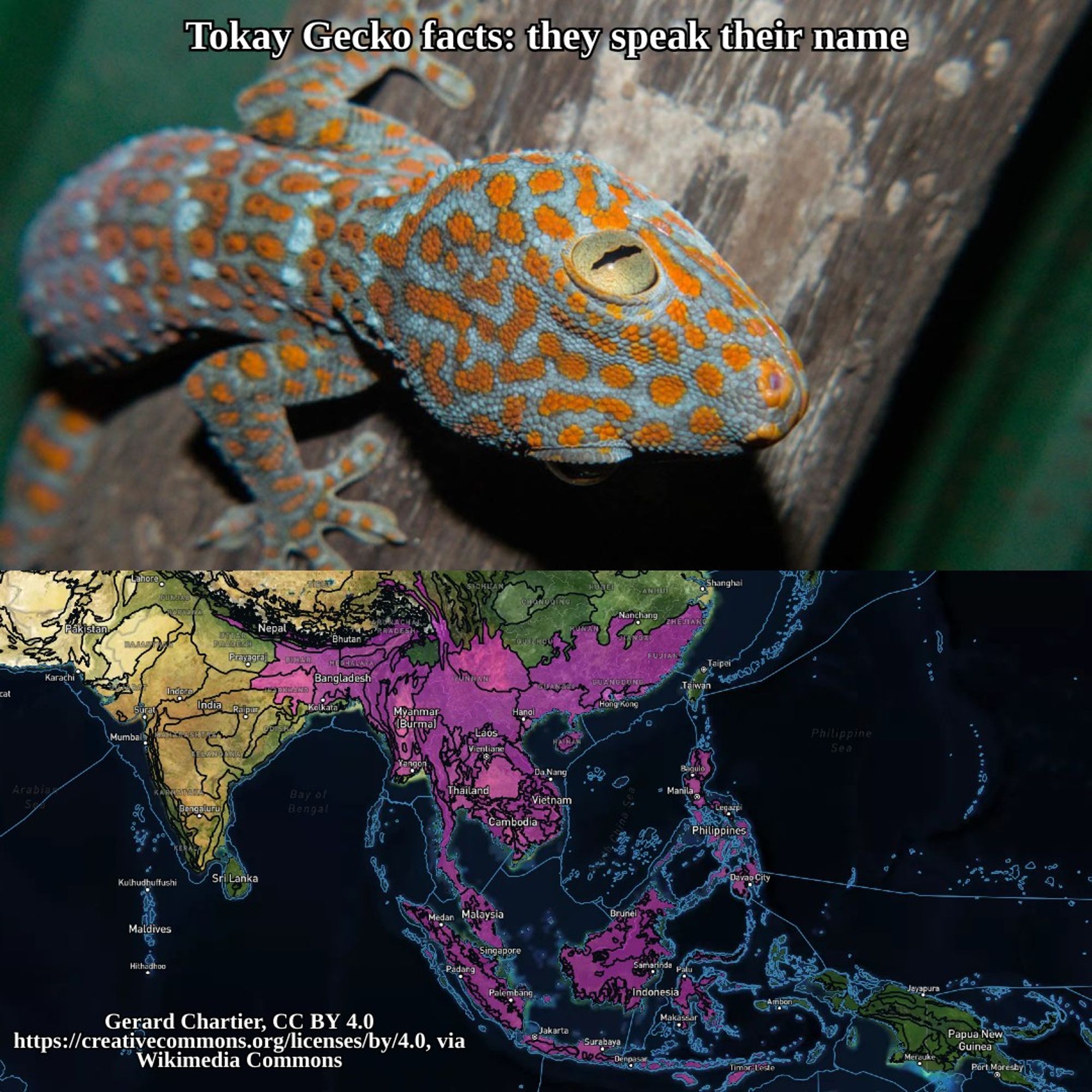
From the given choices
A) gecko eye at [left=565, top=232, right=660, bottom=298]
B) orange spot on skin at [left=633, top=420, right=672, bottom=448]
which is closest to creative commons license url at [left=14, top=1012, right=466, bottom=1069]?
orange spot on skin at [left=633, top=420, right=672, bottom=448]

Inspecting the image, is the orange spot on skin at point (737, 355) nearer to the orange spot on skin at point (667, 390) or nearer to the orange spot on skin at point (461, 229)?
the orange spot on skin at point (667, 390)

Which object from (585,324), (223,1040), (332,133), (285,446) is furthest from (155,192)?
(223,1040)

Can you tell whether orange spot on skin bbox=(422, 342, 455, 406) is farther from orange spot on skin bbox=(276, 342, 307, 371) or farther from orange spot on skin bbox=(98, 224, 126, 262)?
orange spot on skin bbox=(98, 224, 126, 262)

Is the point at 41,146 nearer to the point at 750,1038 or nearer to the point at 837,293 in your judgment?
the point at 837,293

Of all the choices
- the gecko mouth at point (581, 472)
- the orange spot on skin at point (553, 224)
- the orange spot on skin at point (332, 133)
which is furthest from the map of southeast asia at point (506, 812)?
the orange spot on skin at point (332, 133)

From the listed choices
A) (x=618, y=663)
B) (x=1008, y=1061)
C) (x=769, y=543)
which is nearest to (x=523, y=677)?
(x=618, y=663)

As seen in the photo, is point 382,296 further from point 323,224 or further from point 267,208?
point 267,208

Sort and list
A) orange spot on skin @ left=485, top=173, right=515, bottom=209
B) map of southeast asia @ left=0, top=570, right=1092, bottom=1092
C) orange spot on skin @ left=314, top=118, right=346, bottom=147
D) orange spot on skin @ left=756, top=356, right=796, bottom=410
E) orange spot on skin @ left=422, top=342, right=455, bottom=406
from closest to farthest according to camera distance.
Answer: orange spot on skin @ left=756, top=356, right=796, bottom=410
orange spot on skin @ left=485, top=173, right=515, bottom=209
orange spot on skin @ left=422, top=342, right=455, bottom=406
map of southeast asia @ left=0, top=570, right=1092, bottom=1092
orange spot on skin @ left=314, top=118, right=346, bottom=147

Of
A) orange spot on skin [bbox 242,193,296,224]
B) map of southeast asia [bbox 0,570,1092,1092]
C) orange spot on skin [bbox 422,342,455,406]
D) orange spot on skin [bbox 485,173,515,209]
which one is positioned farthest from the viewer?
orange spot on skin [bbox 242,193,296,224]
